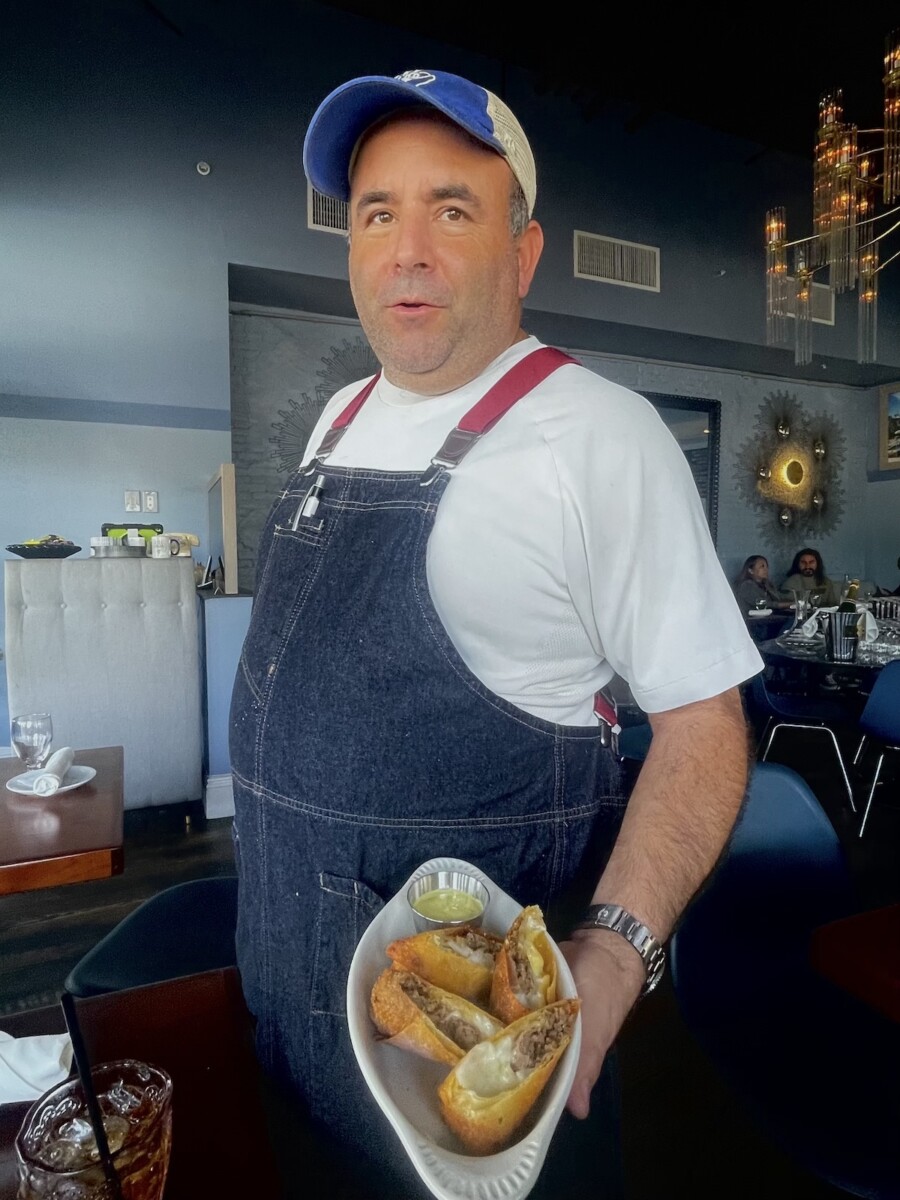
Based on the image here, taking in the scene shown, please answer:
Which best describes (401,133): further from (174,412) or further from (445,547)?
(174,412)

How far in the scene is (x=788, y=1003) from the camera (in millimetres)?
1295

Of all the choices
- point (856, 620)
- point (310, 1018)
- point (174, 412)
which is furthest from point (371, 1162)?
point (174, 412)

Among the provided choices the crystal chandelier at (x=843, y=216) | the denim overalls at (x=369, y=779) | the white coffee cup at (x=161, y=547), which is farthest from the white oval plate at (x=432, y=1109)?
the crystal chandelier at (x=843, y=216)

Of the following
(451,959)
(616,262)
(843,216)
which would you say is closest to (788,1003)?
(451,959)

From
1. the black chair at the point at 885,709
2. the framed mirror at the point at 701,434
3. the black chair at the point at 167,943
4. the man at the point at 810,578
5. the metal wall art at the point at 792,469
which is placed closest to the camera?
the black chair at the point at 167,943

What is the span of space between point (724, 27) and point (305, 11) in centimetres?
255

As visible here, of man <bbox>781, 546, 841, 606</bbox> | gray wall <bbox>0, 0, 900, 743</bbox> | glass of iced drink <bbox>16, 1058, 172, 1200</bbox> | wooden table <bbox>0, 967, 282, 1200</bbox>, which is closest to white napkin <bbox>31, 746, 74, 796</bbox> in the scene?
wooden table <bbox>0, 967, 282, 1200</bbox>

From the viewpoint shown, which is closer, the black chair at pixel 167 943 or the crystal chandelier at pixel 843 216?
the black chair at pixel 167 943

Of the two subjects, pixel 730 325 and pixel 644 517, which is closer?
pixel 644 517

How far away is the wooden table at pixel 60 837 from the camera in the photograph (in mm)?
1416

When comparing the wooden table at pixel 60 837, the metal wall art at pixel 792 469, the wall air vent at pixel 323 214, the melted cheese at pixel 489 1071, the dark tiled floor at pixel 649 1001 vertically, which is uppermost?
the wall air vent at pixel 323 214

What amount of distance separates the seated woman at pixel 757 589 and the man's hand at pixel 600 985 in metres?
6.11

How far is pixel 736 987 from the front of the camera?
4.29 ft

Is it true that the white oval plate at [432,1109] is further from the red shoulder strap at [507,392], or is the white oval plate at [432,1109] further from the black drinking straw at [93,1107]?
the red shoulder strap at [507,392]
